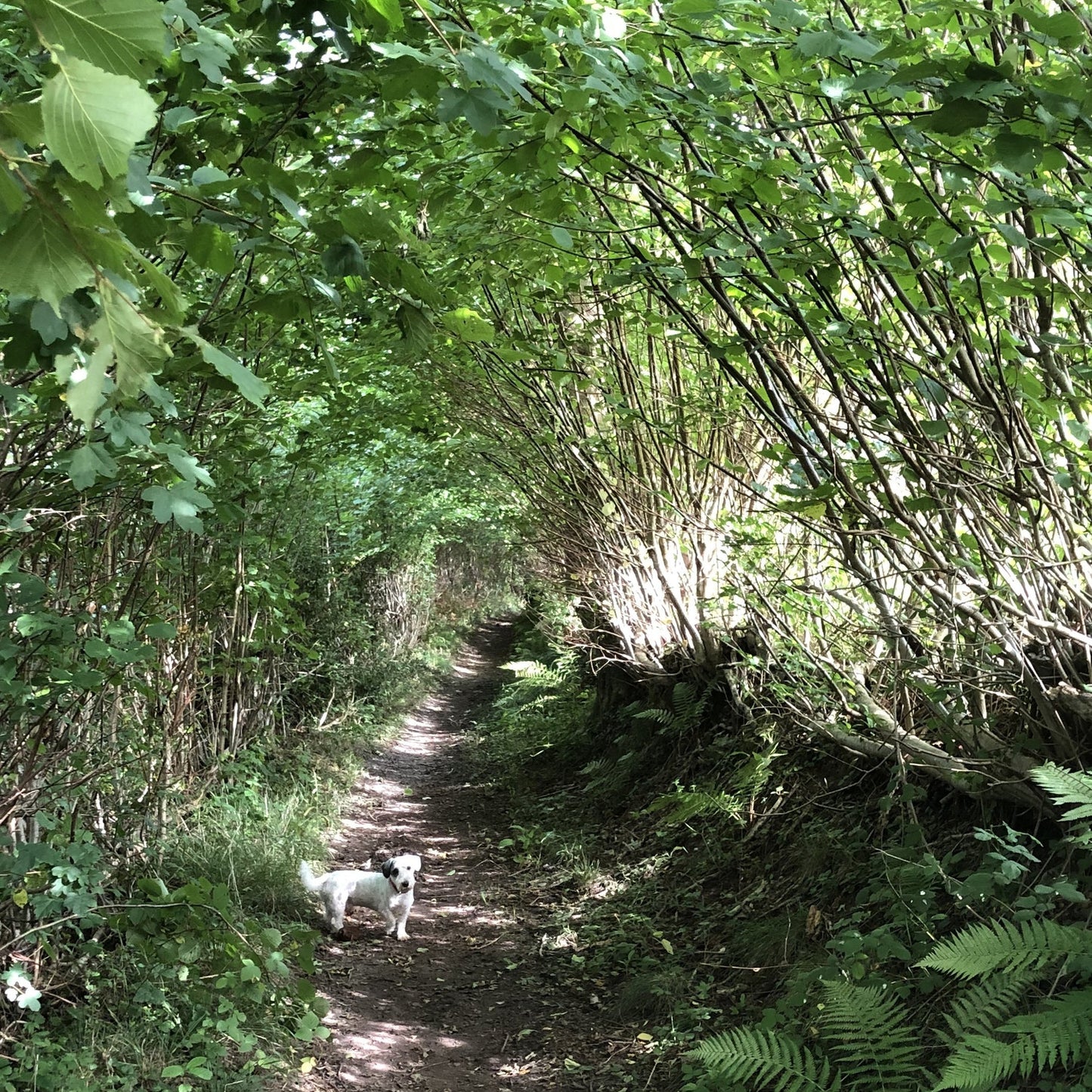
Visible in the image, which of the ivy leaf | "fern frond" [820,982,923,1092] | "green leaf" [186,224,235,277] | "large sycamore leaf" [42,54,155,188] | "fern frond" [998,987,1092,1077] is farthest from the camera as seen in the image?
"fern frond" [820,982,923,1092]

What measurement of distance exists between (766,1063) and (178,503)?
2.78 meters

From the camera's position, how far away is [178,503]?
1.89 m

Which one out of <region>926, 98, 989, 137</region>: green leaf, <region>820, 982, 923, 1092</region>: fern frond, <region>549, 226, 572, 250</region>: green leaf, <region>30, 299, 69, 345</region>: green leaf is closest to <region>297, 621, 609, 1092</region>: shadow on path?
<region>820, 982, 923, 1092</region>: fern frond

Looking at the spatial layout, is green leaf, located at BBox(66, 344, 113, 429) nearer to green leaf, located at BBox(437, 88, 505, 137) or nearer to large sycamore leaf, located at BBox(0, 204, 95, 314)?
large sycamore leaf, located at BBox(0, 204, 95, 314)

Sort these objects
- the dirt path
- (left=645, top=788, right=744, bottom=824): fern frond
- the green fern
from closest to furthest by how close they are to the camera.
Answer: the dirt path < (left=645, top=788, right=744, bottom=824): fern frond < the green fern

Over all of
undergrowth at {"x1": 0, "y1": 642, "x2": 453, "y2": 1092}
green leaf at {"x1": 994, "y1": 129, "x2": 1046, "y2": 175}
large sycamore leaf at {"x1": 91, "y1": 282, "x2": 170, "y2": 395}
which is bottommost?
undergrowth at {"x1": 0, "y1": 642, "x2": 453, "y2": 1092}

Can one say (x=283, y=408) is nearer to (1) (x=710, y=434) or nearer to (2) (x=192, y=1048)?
(1) (x=710, y=434)

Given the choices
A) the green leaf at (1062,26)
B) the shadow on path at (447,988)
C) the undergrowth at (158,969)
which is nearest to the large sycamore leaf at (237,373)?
the green leaf at (1062,26)

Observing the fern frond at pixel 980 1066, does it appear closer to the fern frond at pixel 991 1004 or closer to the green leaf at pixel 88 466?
the fern frond at pixel 991 1004

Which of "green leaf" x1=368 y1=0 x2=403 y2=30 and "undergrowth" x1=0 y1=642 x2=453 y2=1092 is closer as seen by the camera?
"green leaf" x1=368 y1=0 x2=403 y2=30

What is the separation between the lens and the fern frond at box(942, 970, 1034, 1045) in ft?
9.09

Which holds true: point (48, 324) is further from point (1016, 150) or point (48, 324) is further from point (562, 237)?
point (562, 237)

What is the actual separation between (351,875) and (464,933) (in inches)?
37.4

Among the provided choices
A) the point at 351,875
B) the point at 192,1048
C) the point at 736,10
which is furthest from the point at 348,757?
the point at 736,10
